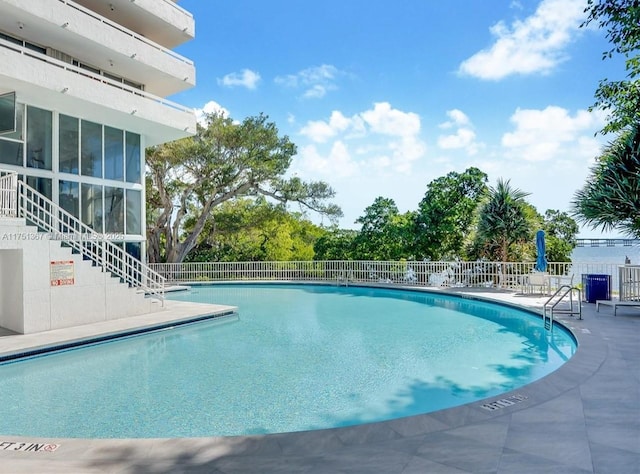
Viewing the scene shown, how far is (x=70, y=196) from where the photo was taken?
464 inches

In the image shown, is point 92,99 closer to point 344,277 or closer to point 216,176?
point 216,176

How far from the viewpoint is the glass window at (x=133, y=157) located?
1362 centimetres

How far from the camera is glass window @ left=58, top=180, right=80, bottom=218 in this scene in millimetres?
11578

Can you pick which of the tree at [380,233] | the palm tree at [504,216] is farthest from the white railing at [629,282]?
the tree at [380,233]

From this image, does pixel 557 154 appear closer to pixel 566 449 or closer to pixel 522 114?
pixel 522 114

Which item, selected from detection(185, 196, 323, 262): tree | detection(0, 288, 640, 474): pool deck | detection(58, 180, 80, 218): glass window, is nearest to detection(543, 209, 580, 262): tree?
detection(0, 288, 640, 474): pool deck

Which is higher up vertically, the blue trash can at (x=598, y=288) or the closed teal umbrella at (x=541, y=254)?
the closed teal umbrella at (x=541, y=254)

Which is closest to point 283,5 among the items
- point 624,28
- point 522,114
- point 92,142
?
point 92,142

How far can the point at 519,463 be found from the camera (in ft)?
10.2

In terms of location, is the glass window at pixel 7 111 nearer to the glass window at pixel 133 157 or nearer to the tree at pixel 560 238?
the glass window at pixel 133 157

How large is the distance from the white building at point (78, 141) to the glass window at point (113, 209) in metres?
0.03

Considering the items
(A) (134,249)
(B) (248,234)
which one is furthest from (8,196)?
(B) (248,234)

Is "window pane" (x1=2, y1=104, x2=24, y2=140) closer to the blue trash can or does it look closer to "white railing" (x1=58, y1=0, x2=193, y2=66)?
"white railing" (x1=58, y1=0, x2=193, y2=66)

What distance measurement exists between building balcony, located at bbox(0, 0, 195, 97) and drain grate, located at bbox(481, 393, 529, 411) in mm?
12879
